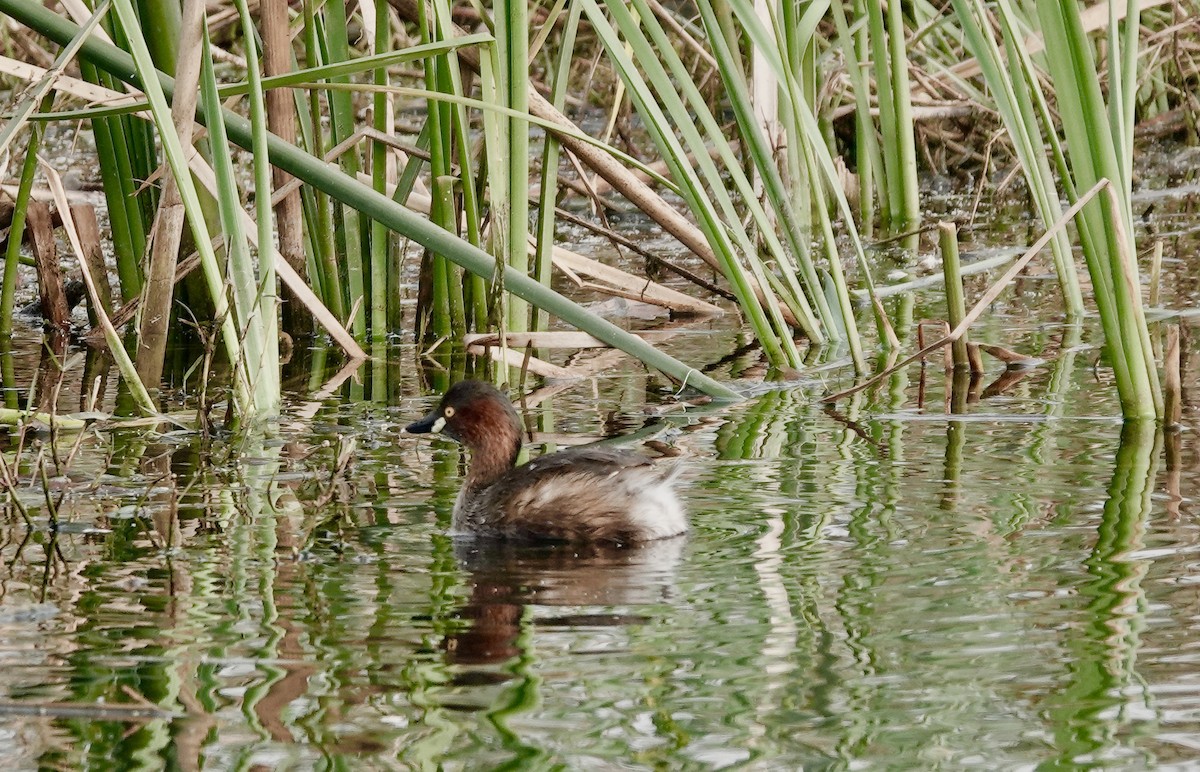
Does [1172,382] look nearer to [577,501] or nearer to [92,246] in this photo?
[577,501]

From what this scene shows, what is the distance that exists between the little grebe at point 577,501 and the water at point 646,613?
8cm

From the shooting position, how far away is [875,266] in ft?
29.1

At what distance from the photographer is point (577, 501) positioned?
434 centimetres

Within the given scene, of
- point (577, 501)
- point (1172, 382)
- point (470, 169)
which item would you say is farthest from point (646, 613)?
point (470, 169)

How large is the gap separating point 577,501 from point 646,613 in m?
0.89

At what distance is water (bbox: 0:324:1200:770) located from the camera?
2756mm

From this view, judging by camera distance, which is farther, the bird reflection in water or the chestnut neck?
the chestnut neck

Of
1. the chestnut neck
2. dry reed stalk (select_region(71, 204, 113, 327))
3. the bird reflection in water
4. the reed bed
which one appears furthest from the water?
dry reed stalk (select_region(71, 204, 113, 327))

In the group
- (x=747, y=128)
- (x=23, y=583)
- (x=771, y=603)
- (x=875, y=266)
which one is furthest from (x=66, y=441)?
(x=875, y=266)

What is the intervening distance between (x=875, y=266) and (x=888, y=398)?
3.10m

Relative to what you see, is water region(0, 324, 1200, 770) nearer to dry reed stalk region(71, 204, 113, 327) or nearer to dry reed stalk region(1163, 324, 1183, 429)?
dry reed stalk region(1163, 324, 1183, 429)

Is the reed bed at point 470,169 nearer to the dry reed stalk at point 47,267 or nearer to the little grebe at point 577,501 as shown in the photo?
the dry reed stalk at point 47,267

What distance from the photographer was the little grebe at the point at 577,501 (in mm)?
4234

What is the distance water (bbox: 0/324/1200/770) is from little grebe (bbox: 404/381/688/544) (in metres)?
0.08
